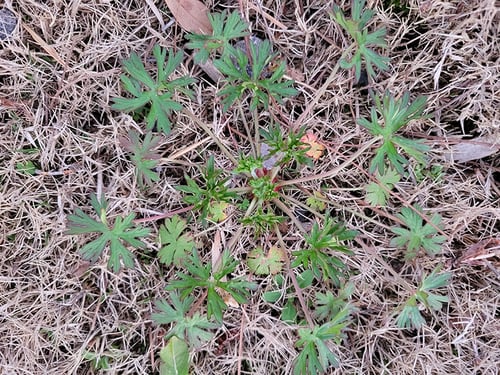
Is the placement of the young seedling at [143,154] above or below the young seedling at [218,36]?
below

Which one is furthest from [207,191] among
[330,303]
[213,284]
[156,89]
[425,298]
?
[425,298]

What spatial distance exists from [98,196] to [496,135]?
2.21 meters

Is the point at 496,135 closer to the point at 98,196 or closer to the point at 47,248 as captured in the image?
the point at 98,196

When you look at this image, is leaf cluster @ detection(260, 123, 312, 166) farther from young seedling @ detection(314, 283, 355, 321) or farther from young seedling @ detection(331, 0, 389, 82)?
young seedling @ detection(314, 283, 355, 321)

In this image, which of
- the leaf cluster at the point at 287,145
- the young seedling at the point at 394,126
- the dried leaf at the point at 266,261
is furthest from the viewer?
the dried leaf at the point at 266,261

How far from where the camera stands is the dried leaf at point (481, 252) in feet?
9.67

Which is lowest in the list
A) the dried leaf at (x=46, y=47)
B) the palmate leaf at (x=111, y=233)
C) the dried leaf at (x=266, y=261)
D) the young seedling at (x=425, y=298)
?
the young seedling at (x=425, y=298)

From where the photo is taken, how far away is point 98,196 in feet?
9.52

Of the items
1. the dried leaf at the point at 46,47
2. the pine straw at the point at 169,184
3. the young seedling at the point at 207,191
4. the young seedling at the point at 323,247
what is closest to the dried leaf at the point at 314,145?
the pine straw at the point at 169,184

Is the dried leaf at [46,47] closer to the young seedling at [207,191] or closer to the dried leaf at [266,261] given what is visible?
the young seedling at [207,191]

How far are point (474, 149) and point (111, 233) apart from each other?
201 cm

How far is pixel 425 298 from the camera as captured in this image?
8.86ft

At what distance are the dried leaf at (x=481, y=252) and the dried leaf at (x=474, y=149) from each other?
1.57 ft

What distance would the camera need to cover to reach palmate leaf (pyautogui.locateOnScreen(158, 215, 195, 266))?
2.81 m
